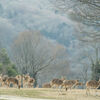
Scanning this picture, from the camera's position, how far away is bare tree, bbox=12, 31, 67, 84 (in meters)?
49.7

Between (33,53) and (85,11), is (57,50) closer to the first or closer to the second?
(33,53)

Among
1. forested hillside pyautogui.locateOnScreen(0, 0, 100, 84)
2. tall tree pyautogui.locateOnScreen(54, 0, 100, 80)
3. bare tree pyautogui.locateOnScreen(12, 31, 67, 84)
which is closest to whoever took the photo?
tall tree pyautogui.locateOnScreen(54, 0, 100, 80)

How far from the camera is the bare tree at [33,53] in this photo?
49.7 metres

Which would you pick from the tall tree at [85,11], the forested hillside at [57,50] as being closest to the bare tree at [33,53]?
the forested hillside at [57,50]

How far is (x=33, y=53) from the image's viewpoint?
5019 centimetres

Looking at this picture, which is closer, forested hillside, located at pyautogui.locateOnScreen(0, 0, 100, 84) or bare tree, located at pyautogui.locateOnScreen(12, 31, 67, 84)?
forested hillside, located at pyautogui.locateOnScreen(0, 0, 100, 84)

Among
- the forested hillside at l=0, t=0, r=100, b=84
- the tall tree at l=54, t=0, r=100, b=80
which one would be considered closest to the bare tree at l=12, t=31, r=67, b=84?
the forested hillside at l=0, t=0, r=100, b=84

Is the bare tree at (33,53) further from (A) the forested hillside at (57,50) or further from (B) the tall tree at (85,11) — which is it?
(B) the tall tree at (85,11)

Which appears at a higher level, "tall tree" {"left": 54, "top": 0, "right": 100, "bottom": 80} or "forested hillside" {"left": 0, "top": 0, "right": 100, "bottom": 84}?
"tall tree" {"left": 54, "top": 0, "right": 100, "bottom": 80}

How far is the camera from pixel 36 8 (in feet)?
601

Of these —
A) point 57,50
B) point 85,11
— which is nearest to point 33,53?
point 57,50

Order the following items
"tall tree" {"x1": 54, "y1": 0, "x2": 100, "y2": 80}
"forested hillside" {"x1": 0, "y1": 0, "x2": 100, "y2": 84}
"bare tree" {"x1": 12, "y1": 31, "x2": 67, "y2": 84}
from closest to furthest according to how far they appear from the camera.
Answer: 1. "tall tree" {"x1": 54, "y1": 0, "x2": 100, "y2": 80}
2. "forested hillside" {"x1": 0, "y1": 0, "x2": 100, "y2": 84}
3. "bare tree" {"x1": 12, "y1": 31, "x2": 67, "y2": 84}

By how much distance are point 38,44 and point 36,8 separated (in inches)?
5299

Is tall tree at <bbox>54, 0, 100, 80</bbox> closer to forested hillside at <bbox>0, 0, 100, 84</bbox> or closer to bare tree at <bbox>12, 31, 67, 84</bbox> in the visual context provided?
forested hillside at <bbox>0, 0, 100, 84</bbox>
